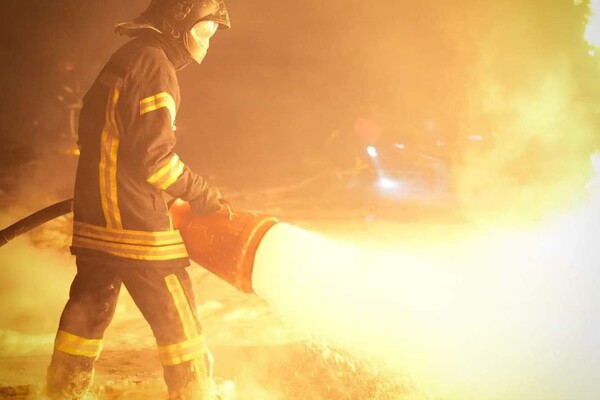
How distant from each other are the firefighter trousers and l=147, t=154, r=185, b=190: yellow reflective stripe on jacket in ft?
1.41

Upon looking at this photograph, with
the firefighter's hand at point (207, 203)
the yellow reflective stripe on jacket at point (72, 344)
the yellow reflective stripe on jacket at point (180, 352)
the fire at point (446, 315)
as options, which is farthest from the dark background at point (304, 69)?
the yellow reflective stripe on jacket at point (180, 352)

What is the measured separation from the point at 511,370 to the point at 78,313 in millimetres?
2907

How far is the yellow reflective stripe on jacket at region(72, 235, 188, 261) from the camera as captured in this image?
215 cm

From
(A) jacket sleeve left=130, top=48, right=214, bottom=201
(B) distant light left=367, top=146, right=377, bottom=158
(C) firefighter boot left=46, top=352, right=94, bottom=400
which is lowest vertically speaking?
(C) firefighter boot left=46, top=352, right=94, bottom=400

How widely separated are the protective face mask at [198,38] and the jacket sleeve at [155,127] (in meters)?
0.28

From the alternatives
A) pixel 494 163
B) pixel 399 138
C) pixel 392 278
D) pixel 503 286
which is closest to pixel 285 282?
pixel 392 278

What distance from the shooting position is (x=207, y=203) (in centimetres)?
227

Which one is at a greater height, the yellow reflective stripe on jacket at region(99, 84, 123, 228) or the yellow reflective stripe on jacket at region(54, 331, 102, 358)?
the yellow reflective stripe on jacket at region(99, 84, 123, 228)

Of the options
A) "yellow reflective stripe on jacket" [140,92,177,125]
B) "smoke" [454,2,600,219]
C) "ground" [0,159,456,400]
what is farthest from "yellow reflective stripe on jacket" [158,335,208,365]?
"smoke" [454,2,600,219]

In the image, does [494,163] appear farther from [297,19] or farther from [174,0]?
[174,0]

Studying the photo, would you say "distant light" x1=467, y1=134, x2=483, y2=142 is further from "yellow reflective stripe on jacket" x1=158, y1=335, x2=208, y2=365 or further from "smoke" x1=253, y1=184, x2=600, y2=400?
"yellow reflective stripe on jacket" x1=158, y1=335, x2=208, y2=365

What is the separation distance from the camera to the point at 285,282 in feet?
7.65

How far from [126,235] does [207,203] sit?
43 cm

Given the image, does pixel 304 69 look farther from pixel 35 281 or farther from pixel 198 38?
pixel 198 38
